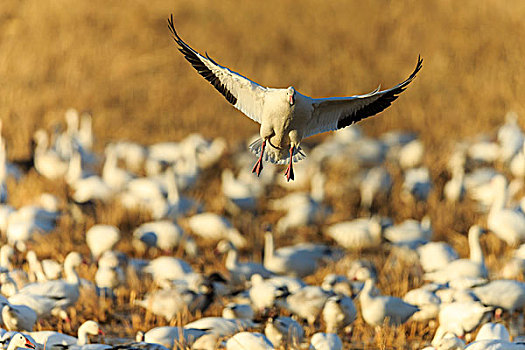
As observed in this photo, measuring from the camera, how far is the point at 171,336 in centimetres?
499

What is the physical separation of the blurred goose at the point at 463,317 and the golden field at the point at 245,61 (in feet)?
20.8

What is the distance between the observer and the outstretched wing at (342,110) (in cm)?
500

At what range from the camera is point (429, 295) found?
19.5 feet

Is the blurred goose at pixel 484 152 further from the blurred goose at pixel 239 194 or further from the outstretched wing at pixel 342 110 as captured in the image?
the outstretched wing at pixel 342 110

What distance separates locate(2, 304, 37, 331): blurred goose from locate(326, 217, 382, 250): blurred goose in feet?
13.4

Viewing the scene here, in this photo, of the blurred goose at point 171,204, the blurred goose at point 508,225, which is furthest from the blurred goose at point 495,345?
the blurred goose at point 171,204

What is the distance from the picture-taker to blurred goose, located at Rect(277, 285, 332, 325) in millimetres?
5785

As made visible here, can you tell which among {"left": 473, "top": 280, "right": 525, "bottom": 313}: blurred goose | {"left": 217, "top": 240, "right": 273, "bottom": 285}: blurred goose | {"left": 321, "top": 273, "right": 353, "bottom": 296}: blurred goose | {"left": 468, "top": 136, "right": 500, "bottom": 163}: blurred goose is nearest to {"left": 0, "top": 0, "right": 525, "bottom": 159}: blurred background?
{"left": 468, "top": 136, "right": 500, "bottom": 163}: blurred goose

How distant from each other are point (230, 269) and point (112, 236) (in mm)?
1215

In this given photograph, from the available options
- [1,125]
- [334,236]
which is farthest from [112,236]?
[1,125]

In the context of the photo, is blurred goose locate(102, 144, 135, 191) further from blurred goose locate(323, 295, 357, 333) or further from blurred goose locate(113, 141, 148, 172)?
blurred goose locate(323, 295, 357, 333)

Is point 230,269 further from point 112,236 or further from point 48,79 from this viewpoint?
point 48,79

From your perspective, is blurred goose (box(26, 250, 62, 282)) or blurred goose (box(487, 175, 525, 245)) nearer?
blurred goose (box(26, 250, 62, 282))

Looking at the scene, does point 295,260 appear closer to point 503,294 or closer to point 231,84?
point 503,294
